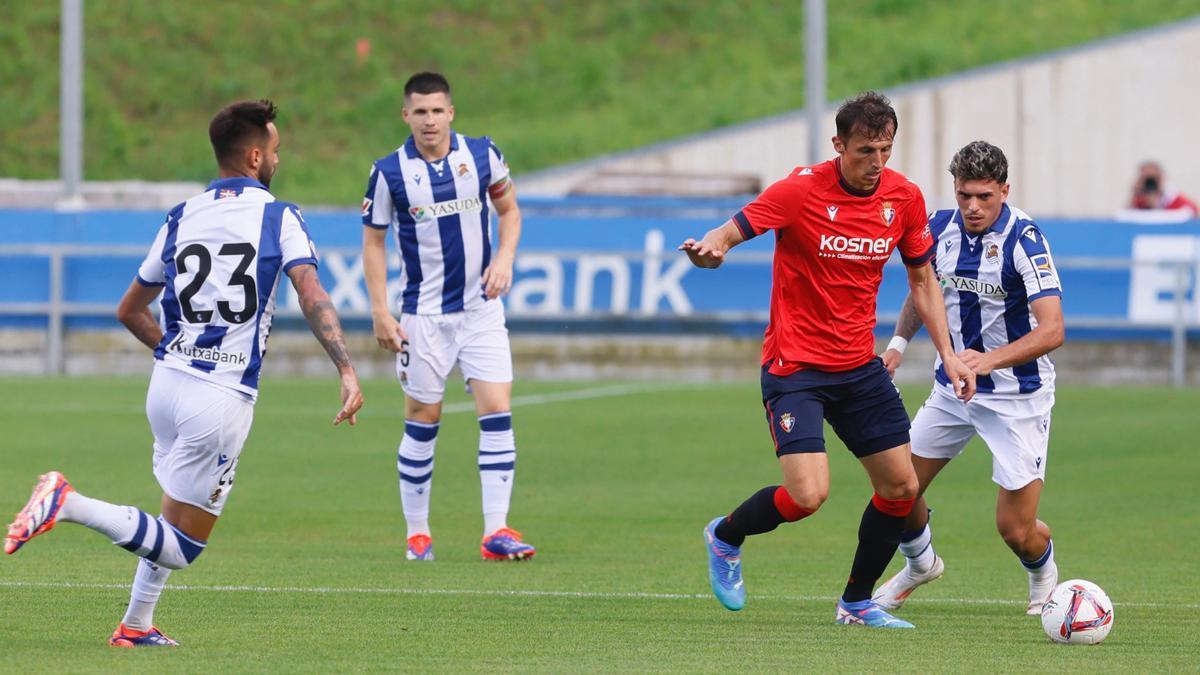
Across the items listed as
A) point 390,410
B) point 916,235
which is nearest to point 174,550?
point 916,235

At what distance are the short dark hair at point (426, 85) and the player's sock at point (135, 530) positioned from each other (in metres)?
3.42

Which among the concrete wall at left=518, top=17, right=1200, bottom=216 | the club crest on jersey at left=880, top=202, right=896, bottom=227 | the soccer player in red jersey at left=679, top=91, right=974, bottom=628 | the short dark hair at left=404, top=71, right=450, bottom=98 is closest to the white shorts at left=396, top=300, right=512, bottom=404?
the short dark hair at left=404, top=71, right=450, bottom=98

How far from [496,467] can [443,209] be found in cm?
132

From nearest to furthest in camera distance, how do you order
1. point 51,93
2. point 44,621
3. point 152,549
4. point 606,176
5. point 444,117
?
point 152,549, point 44,621, point 444,117, point 606,176, point 51,93

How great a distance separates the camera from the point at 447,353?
9852 mm

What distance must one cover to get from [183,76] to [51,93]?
246 cm

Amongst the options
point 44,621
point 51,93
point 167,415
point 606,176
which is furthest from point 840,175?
point 51,93

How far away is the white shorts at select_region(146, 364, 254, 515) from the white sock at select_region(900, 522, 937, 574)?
9.51ft

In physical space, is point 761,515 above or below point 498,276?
below

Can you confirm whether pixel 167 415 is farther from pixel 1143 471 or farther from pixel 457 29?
pixel 457 29

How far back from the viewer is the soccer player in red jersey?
7367 mm

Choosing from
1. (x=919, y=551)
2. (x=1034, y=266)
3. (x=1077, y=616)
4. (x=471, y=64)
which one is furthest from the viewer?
(x=471, y=64)

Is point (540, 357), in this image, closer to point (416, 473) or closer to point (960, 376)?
point (416, 473)

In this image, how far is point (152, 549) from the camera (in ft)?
21.3
